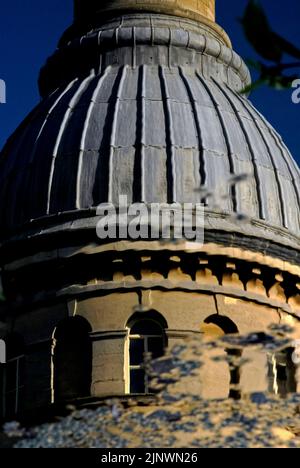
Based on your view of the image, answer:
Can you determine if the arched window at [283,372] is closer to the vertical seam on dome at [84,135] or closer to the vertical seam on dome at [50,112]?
the vertical seam on dome at [84,135]

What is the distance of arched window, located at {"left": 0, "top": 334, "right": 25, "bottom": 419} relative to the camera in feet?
107

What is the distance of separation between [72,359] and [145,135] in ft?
16.7

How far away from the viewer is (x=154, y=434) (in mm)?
19234

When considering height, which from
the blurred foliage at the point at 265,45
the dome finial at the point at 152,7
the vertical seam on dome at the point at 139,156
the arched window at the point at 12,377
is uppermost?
the dome finial at the point at 152,7

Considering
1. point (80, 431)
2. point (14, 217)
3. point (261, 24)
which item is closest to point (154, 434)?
point (80, 431)

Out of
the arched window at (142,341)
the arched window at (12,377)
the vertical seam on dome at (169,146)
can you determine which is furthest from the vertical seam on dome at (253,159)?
the arched window at (12,377)

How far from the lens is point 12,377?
108ft

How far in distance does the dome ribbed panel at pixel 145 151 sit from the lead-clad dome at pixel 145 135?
2cm

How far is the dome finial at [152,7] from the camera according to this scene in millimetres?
36469

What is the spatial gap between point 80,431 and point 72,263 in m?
14.1

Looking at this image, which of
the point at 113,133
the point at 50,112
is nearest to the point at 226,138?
the point at 113,133

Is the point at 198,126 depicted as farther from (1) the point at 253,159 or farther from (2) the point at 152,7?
(2) the point at 152,7

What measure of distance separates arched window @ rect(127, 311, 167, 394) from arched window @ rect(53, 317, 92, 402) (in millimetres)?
871

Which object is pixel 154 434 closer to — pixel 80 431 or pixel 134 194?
pixel 80 431
